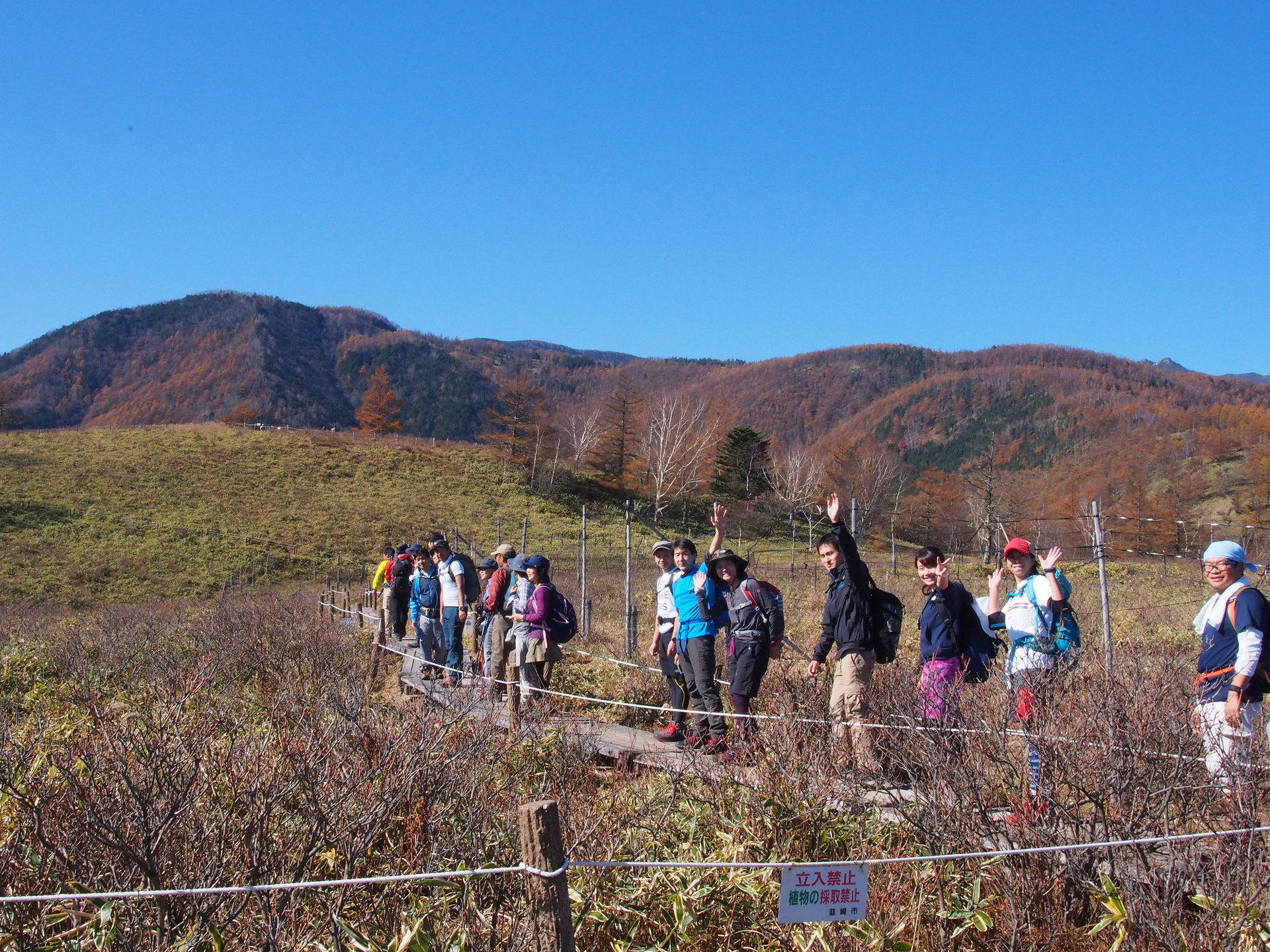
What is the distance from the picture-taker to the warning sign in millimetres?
2639

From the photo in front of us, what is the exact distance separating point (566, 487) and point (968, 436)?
81539mm

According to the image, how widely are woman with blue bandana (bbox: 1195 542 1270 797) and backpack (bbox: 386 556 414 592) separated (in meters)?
9.11

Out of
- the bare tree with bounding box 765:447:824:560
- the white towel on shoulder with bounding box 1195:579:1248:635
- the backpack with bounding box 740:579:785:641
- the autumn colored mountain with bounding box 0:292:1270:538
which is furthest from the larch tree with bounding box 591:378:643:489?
the white towel on shoulder with bounding box 1195:579:1248:635

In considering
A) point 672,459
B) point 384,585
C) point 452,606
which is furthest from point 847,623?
point 672,459

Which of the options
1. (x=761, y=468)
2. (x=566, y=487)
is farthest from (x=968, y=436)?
(x=566, y=487)

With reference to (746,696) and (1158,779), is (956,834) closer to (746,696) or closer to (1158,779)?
(1158,779)

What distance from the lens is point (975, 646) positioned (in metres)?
4.90

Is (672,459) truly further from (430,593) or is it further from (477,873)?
(477,873)

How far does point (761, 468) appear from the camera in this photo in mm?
52719

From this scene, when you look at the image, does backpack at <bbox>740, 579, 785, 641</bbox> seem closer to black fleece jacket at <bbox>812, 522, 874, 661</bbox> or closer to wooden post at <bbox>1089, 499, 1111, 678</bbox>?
black fleece jacket at <bbox>812, 522, 874, 661</bbox>

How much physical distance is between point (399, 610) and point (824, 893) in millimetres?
9609

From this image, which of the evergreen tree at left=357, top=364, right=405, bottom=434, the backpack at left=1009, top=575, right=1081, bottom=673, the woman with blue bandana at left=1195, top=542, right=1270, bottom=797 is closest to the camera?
the woman with blue bandana at left=1195, top=542, right=1270, bottom=797

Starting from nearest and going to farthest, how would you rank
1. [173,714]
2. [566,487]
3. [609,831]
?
[609,831] < [173,714] < [566,487]

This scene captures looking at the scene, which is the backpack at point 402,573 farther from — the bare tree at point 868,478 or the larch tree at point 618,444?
the larch tree at point 618,444
